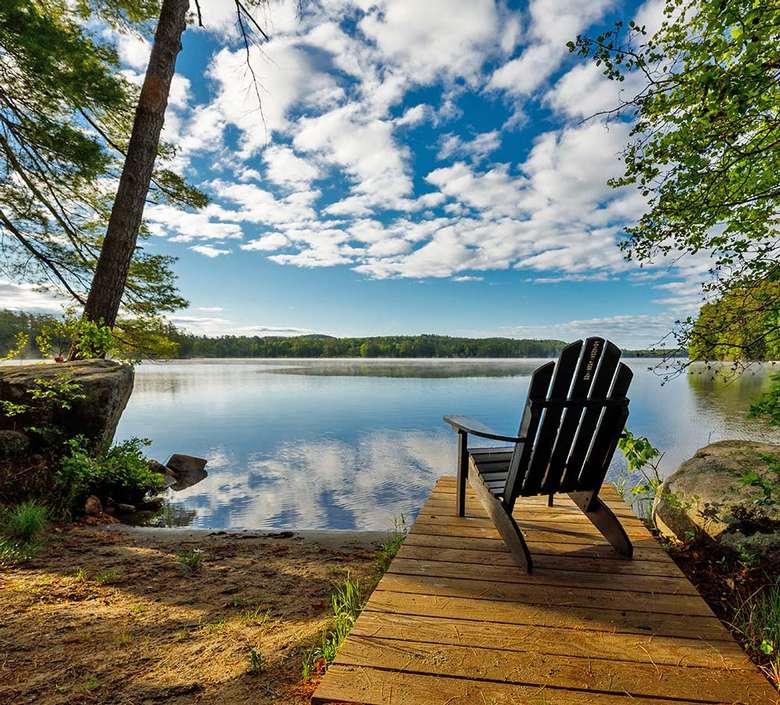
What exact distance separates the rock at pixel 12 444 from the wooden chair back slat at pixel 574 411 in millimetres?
5421

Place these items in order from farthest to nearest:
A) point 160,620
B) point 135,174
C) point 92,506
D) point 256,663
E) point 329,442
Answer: point 329,442 < point 135,174 < point 92,506 < point 160,620 < point 256,663

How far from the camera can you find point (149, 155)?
18.6 ft

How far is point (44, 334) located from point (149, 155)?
2885 millimetres

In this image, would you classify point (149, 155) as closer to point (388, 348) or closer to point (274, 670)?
point (274, 670)

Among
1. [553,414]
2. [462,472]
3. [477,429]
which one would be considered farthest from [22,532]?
[553,414]

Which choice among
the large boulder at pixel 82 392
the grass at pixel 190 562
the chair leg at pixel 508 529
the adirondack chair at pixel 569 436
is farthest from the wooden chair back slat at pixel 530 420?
the large boulder at pixel 82 392

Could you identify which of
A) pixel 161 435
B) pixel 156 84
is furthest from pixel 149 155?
pixel 161 435

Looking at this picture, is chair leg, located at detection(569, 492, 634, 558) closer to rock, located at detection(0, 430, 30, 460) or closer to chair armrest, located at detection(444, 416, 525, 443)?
chair armrest, located at detection(444, 416, 525, 443)

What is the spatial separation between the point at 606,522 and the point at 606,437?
55 cm

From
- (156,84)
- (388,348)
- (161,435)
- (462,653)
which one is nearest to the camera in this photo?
(462,653)

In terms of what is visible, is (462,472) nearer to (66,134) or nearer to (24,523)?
(24,523)

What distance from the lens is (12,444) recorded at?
427cm

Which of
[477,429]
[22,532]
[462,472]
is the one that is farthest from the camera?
[22,532]

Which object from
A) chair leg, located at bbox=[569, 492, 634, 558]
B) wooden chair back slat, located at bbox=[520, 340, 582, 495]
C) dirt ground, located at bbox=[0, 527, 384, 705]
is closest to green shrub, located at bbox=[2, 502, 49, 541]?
dirt ground, located at bbox=[0, 527, 384, 705]
